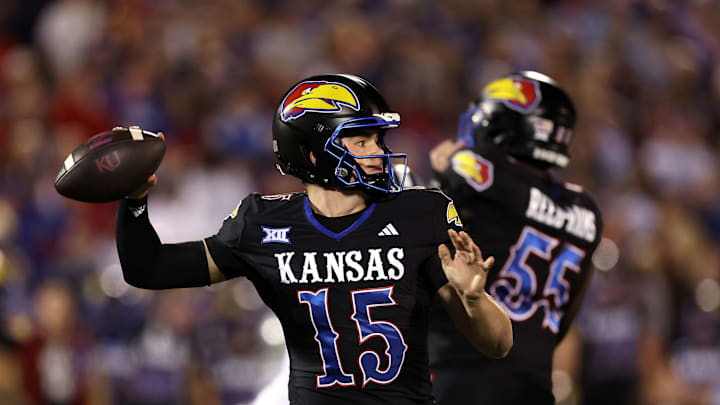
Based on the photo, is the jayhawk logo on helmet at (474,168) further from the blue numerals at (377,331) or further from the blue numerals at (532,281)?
the blue numerals at (377,331)

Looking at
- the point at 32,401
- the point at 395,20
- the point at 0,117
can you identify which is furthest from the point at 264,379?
the point at 395,20

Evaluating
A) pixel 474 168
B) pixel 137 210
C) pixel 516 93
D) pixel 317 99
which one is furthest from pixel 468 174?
pixel 137 210

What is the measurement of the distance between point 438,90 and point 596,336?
3.41m

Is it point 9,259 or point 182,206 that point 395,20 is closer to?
point 182,206

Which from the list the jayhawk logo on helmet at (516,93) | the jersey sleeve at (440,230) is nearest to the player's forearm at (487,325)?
the jersey sleeve at (440,230)

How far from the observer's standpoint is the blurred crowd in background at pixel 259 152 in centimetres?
891

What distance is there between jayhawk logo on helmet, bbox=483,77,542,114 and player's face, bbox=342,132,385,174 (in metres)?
1.45

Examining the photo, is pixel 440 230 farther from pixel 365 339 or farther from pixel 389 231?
pixel 365 339

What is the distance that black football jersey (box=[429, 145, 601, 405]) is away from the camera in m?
4.61

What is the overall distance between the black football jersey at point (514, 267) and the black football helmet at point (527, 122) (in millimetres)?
126

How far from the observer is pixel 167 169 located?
32.4 feet

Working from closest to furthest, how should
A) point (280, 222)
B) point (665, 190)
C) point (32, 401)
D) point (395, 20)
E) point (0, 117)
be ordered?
1. point (280, 222)
2. point (32, 401)
3. point (0, 117)
4. point (665, 190)
5. point (395, 20)

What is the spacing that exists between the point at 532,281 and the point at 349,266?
1.41 metres

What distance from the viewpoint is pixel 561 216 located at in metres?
4.89
